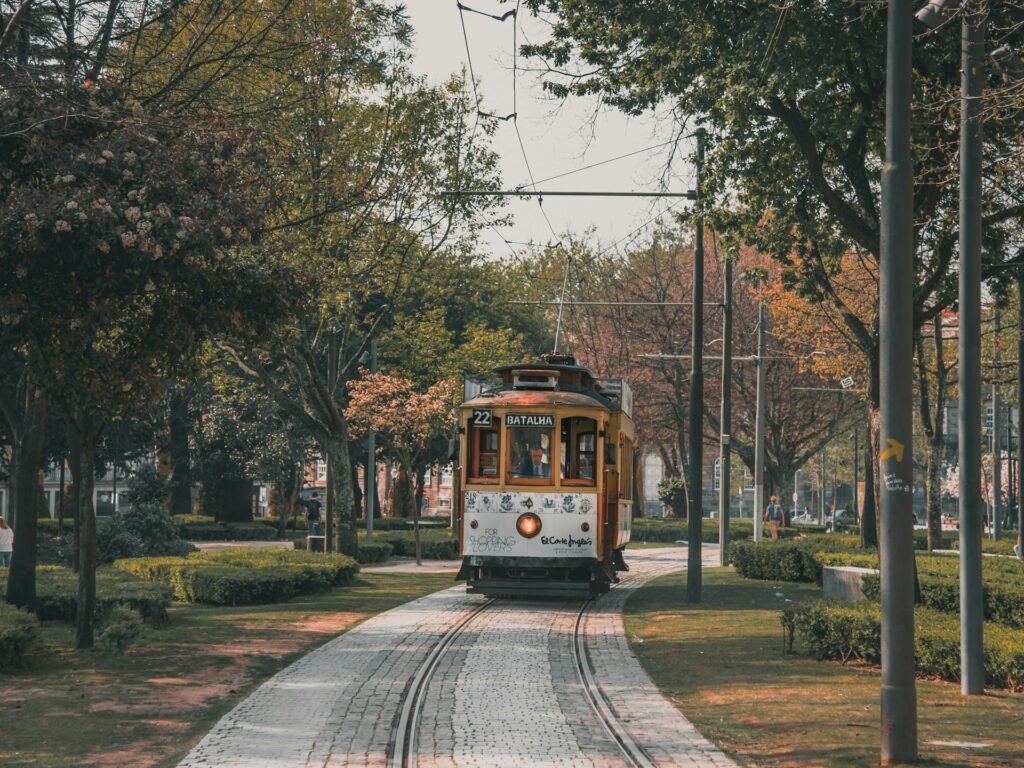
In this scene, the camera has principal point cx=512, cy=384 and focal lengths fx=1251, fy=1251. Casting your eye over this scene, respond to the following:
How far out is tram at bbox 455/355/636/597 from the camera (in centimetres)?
2072

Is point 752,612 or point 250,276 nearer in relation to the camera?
point 250,276

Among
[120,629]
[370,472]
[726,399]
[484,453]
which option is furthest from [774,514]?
[120,629]

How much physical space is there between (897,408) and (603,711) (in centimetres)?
410

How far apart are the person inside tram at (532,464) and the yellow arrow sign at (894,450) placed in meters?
12.0

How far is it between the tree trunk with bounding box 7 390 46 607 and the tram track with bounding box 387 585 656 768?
5779 mm

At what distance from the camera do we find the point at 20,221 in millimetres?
12508

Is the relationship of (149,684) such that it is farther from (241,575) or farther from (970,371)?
(241,575)

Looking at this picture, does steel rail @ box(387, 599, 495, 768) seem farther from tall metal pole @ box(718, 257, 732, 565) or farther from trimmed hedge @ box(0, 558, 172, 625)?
tall metal pole @ box(718, 257, 732, 565)

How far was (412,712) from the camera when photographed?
441 inches

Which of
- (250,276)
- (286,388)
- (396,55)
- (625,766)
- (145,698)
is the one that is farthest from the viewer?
(286,388)

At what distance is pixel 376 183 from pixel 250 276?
1270 centimetres

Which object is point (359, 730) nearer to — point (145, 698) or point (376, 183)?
point (145, 698)

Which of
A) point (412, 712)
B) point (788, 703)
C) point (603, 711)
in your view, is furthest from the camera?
point (788, 703)

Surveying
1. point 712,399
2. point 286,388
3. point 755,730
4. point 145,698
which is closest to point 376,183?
point 145,698
